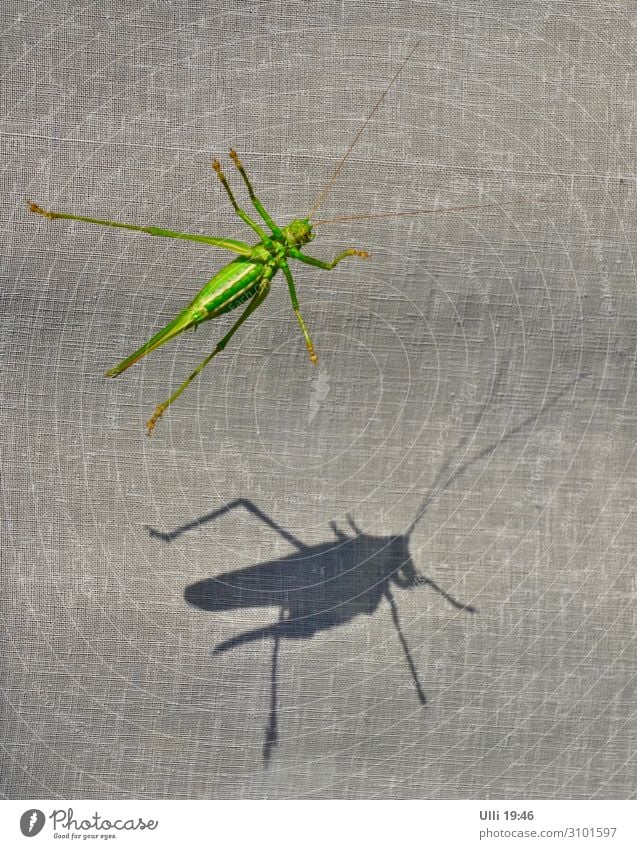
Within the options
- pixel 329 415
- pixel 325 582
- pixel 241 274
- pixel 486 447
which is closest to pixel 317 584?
pixel 325 582

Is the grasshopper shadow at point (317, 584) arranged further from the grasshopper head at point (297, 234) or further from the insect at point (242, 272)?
the grasshopper head at point (297, 234)

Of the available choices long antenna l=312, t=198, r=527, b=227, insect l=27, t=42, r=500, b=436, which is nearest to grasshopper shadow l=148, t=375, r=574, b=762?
long antenna l=312, t=198, r=527, b=227

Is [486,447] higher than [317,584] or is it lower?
higher

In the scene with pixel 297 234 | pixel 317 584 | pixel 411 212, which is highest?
pixel 411 212

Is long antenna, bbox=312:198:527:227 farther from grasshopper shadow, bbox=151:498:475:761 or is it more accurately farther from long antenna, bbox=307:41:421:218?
grasshopper shadow, bbox=151:498:475:761

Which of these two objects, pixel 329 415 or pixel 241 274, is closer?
pixel 241 274

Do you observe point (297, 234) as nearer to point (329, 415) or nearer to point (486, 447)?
point (329, 415)

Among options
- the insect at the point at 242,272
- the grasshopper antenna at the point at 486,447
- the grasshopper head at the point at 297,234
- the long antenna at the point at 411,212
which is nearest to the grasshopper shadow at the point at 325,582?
the grasshopper antenna at the point at 486,447
